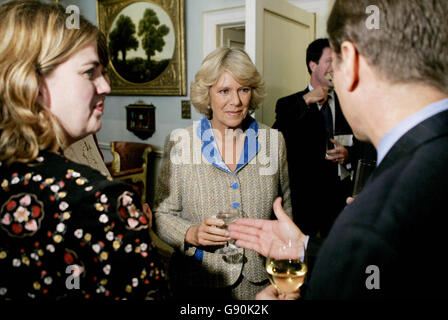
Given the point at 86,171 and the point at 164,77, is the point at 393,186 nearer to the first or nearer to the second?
the point at 86,171

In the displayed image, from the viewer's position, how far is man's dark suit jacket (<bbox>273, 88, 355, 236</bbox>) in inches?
99.9

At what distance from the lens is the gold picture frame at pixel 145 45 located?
452 cm

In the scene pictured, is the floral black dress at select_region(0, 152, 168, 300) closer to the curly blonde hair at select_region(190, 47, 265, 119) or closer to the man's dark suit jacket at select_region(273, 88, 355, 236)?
the curly blonde hair at select_region(190, 47, 265, 119)

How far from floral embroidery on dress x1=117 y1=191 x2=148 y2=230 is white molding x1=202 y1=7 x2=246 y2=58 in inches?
141

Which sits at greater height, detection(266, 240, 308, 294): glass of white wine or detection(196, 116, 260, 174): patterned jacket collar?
detection(196, 116, 260, 174): patterned jacket collar

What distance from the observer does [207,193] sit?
175cm

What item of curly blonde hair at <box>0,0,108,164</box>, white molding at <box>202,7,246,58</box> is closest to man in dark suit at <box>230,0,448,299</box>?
curly blonde hair at <box>0,0,108,164</box>

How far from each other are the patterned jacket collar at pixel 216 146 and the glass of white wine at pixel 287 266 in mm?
793

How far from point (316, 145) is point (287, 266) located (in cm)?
165

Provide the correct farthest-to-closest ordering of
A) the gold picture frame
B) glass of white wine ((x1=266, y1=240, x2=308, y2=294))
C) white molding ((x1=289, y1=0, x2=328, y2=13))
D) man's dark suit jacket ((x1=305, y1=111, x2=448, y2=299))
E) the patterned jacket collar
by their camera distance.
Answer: the gold picture frame → white molding ((x1=289, y1=0, x2=328, y2=13)) → the patterned jacket collar → glass of white wine ((x1=266, y1=240, x2=308, y2=294)) → man's dark suit jacket ((x1=305, y1=111, x2=448, y2=299))

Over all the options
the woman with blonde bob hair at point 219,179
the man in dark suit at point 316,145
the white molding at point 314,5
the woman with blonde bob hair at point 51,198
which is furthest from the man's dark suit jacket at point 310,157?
the woman with blonde bob hair at point 51,198
